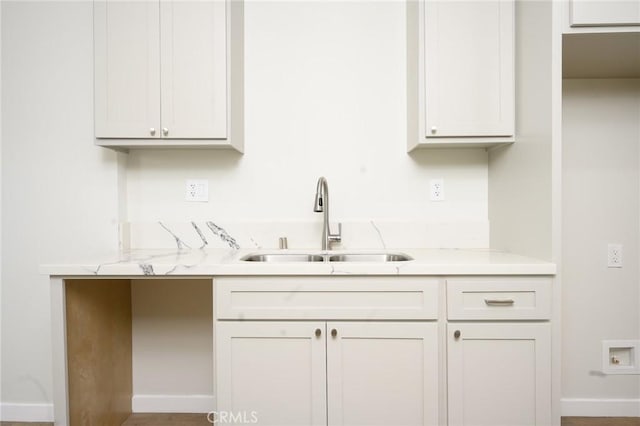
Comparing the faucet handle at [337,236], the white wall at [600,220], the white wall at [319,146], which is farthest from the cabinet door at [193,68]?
the white wall at [600,220]

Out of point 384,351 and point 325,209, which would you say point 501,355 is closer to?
point 384,351

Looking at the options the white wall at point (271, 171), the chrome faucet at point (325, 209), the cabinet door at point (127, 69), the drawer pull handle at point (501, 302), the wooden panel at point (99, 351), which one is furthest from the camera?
the white wall at point (271, 171)

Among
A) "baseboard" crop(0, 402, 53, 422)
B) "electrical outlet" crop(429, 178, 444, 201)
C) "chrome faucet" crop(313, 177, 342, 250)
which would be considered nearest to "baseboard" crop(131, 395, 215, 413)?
"baseboard" crop(0, 402, 53, 422)

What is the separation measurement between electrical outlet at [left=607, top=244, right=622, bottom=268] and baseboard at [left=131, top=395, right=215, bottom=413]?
216 centimetres

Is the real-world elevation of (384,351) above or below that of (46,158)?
below

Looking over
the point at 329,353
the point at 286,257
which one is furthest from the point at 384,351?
the point at 286,257

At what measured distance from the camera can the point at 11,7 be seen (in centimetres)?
181

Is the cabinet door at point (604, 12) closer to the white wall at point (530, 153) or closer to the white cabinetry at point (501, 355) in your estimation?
the white wall at point (530, 153)

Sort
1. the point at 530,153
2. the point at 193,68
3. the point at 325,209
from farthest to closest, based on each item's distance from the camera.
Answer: the point at 325,209, the point at 193,68, the point at 530,153

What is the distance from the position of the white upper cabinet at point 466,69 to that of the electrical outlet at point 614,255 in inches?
31.6

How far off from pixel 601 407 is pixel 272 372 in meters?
1.71

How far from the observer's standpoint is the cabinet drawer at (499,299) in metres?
1.31

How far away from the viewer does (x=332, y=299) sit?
51.9 inches

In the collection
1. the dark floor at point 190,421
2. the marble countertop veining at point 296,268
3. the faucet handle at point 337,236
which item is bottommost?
the dark floor at point 190,421
